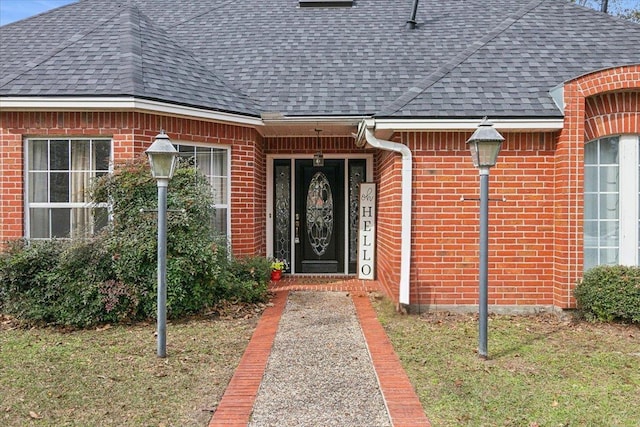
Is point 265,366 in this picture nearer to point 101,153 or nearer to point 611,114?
point 101,153

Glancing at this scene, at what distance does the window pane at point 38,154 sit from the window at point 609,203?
8282 mm

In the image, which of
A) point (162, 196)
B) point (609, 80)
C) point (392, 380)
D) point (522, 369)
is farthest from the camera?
point (609, 80)

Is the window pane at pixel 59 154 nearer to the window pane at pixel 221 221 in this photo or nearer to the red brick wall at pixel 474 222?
the window pane at pixel 221 221

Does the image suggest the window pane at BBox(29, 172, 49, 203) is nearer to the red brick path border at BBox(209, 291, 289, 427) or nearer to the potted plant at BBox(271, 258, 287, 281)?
the red brick path border at BBox(209, 291, 289, 427)

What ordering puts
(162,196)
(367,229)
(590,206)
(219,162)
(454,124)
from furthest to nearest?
(367,229)
(219,162)
(590,206)
(454,124)
(162,196)

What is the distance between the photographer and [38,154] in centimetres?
729

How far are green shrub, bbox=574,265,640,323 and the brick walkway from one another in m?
2.92

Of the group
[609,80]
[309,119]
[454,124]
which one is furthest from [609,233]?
[309,119]

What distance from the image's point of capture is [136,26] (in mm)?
8852

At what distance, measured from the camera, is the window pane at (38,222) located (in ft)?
24.0

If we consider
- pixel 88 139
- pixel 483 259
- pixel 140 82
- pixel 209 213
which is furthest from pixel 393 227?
pixel 88 139

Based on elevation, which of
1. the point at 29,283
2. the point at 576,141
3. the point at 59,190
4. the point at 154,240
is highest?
the point at 576,141

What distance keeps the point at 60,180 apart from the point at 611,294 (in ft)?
27.1

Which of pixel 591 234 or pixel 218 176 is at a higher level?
pixel 218 176
